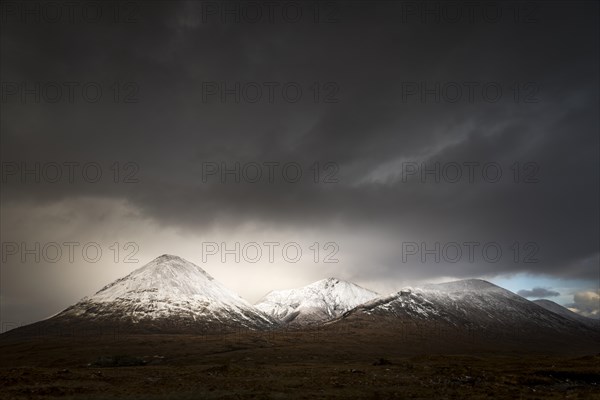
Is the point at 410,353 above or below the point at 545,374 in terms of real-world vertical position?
below

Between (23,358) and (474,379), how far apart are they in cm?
18678

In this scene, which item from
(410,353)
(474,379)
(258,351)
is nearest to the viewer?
(474,379)

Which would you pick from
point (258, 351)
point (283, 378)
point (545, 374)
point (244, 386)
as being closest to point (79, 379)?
point (244, 386)

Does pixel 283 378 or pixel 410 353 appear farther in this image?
pixel 410 353

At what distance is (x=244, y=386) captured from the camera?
A: 136 feet

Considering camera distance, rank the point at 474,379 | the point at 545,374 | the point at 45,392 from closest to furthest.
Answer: the point at 45,392 < the point at 474,379 < the point at 545,374

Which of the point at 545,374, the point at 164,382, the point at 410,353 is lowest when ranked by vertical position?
the point at 410,353

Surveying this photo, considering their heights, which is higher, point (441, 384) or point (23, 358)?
point (441, 384)

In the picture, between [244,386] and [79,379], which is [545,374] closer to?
[244,386]

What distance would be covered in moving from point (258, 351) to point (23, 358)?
99.6m

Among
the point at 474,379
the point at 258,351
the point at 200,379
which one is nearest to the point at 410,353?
the point at 258,351

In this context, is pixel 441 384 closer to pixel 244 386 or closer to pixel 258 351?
pixel 244 386

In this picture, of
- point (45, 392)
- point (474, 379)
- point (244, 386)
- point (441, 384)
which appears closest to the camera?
point (45, 392)

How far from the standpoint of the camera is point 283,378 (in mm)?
48156
